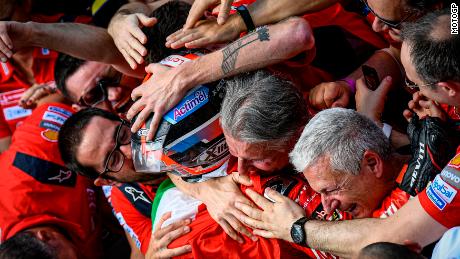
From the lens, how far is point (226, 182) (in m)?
3.34

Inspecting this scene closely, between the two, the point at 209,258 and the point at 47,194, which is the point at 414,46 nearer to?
the point at 209,258

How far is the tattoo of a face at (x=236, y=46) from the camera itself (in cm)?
302

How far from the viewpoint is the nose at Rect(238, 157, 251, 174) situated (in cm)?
299

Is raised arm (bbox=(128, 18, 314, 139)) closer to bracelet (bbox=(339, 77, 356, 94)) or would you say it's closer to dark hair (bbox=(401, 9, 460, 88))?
bracelet (bbox=(339, 77, 356, 94))

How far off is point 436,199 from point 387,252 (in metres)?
0.46

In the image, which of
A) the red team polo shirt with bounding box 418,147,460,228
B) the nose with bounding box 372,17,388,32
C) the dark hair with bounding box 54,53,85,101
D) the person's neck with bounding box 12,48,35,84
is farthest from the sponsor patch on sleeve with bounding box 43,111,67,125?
the red team polo shirt with bounding box 418,147,460,228

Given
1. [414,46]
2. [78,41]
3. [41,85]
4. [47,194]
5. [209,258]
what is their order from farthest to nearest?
[41,85], [47,194], [78,41], [209,258], [414,46]

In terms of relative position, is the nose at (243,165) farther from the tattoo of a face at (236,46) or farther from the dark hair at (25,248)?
the dark hair at (25,248)

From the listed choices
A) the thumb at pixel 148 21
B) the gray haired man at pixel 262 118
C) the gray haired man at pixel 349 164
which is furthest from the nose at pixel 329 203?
the thumb at pixel 148 21

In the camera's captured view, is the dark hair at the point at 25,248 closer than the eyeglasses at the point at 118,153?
No

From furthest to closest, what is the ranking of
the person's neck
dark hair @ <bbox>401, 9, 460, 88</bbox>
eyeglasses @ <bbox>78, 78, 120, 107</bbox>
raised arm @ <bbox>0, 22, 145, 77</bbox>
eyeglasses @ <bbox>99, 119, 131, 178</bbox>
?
the person's neck < eyeglasses @ <bbox>78, 78, 120, 107</bbox> < eyeglasses @ <bbox>99, 119, 131, 178</bbox> < raised arm @ <bbox>0, 22, 145, 77</bbox> < dark hair @ <bbox>401, 9, 460, 88</bbox>

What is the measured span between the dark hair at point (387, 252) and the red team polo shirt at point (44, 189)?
8.80 ft

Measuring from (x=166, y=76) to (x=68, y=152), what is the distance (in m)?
1.12

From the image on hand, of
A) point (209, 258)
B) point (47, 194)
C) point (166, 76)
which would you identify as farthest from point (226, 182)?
point (47, 194)
